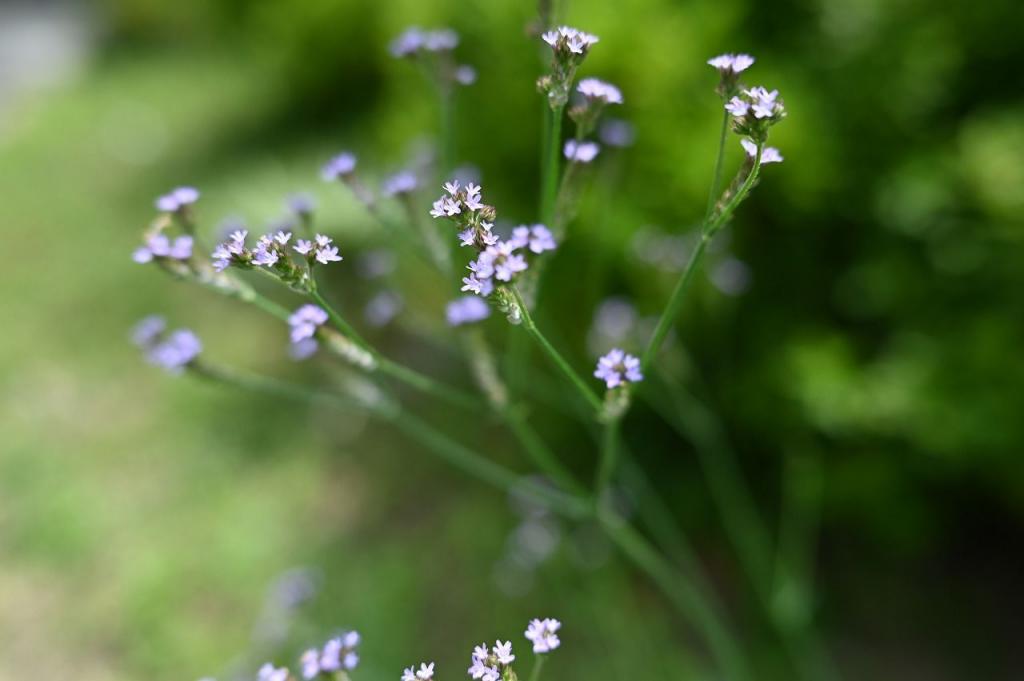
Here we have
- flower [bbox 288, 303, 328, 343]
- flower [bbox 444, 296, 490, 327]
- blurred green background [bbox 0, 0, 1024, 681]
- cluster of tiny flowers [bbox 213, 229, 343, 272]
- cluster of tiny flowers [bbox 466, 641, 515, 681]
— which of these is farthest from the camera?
blurred green background [bbox 0, 0, 1024, 681]

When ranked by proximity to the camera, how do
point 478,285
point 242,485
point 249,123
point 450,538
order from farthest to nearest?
point 249,123 → point 242,485 → point 450,538 → point 478,285

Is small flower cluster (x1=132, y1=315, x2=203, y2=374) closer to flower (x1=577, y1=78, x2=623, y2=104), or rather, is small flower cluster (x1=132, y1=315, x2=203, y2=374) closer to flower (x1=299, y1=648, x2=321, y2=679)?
flower (x1=299, y1=648, x2=321, y2=679)

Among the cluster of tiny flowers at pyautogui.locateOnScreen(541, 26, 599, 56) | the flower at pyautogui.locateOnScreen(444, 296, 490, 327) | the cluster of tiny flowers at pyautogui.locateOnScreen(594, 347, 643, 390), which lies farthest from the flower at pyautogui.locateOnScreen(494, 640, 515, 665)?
the cluster of tiny flowers at pyautogui.locateOnScreen(541, 26, 599, 56)

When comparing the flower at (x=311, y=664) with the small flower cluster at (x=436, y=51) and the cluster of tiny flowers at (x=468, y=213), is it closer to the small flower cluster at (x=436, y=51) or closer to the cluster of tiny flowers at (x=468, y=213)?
the cluster of tiny flowers at (x=468, y=213)

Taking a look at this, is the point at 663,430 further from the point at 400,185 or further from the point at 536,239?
the point at 536,239

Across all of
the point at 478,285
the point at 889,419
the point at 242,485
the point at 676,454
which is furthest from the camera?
the point at 242,485

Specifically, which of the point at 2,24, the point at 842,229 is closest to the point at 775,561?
the point at 842,229

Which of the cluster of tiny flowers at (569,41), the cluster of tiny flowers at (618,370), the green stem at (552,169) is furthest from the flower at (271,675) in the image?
the cluster of tiny flowers at (569,41)

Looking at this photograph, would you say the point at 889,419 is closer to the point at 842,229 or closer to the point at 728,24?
the point at 842,229
